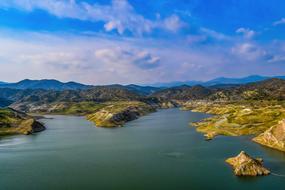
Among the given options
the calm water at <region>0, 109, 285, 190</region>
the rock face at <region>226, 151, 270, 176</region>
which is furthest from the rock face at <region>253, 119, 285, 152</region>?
the rock face at <region>226, 151, 270, 176</region>

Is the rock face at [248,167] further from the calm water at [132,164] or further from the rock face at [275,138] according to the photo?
the rock face at [275,138]

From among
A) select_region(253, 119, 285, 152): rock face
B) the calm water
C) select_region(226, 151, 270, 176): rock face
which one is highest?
select_region(253, 119, 285, 152): rock face

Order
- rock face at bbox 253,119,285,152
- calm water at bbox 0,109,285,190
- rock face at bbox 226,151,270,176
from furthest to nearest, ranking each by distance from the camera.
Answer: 1. rock face at bbox 253,119,285,152
2. rock face at bbox 226,151,270,176
3. calm water at bbox 0,109,285,190

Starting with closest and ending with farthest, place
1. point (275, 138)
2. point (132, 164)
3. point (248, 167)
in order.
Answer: point (248, 167)
point (132, 164)
point (275, 138)

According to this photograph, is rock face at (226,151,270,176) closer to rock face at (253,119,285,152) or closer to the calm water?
the calm water

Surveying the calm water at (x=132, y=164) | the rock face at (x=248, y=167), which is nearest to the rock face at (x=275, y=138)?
the calm water at (x=132, y=164)

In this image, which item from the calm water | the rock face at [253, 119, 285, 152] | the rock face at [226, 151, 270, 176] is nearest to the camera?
the calm water

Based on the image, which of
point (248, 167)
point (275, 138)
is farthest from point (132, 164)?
point (275, 138)

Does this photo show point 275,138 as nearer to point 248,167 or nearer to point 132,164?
point 248,167
